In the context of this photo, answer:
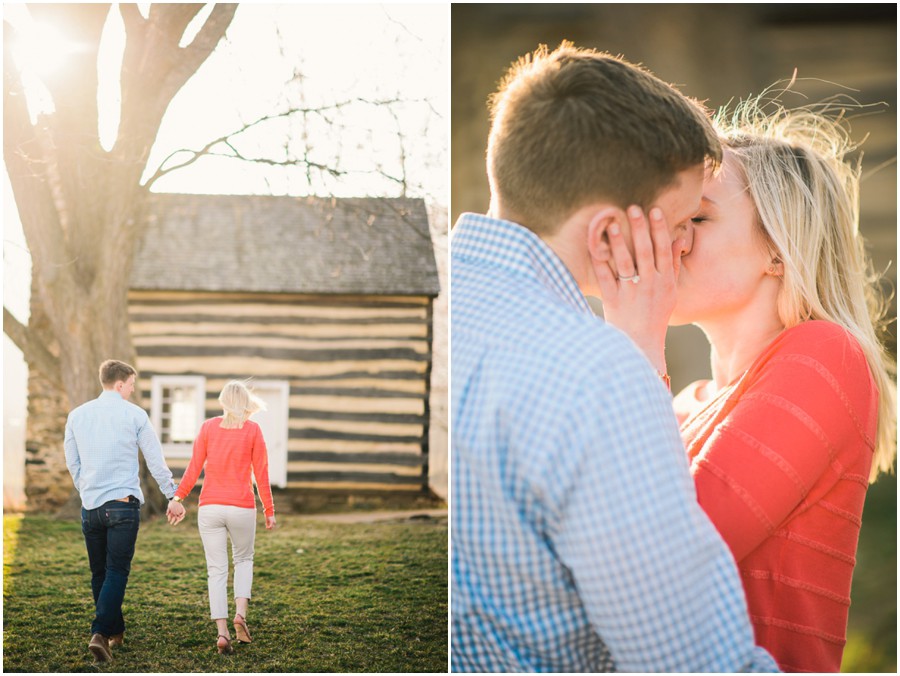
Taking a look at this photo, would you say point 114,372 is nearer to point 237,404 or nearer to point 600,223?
point 237,404

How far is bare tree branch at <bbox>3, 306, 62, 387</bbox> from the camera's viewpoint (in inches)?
121

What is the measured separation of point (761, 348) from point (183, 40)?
2508 millimetres

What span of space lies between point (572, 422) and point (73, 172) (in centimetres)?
280

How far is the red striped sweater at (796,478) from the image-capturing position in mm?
1541

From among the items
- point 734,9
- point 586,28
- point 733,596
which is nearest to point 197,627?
point 733,596

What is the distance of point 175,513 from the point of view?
111 inches

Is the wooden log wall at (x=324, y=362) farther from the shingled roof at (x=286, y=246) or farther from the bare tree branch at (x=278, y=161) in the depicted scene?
the bare tree branch at (x=278, y=161)

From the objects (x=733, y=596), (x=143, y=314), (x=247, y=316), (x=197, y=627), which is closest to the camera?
(x=733, y=596)

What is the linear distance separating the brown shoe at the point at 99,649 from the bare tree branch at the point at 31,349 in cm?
95

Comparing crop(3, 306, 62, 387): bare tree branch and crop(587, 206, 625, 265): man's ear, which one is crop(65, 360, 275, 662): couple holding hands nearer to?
crop(3, 306, 62, 387): bare tree branch

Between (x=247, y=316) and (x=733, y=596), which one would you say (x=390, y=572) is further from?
(x=733, y=596)

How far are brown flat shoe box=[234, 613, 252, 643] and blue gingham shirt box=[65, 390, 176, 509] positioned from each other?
1.74 feet

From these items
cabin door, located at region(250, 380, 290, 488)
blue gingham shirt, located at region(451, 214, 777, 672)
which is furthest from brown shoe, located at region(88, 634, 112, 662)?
blue gingham shirt, located at region(451, 214, 777, 672)

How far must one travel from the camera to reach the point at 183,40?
3.16 m
